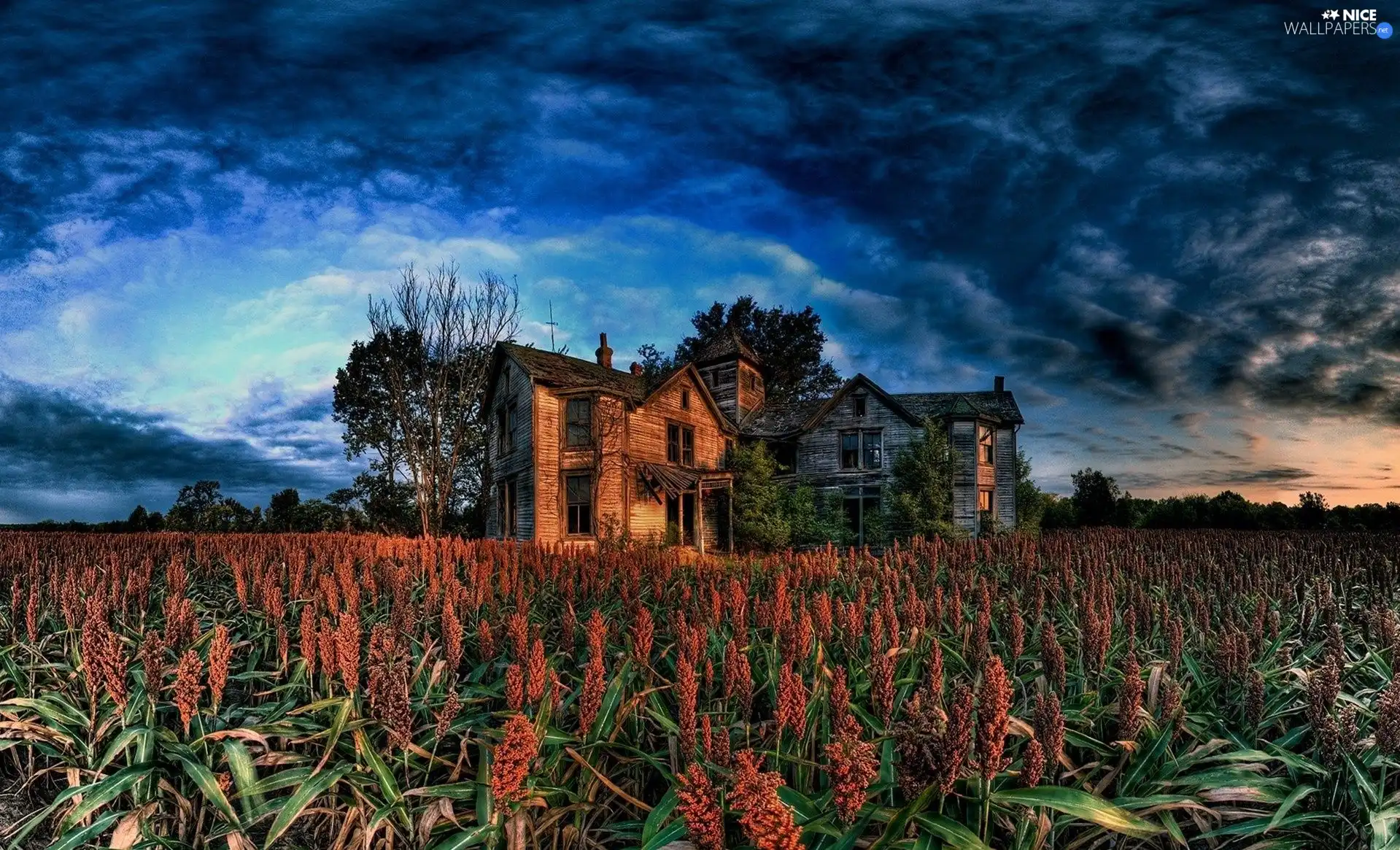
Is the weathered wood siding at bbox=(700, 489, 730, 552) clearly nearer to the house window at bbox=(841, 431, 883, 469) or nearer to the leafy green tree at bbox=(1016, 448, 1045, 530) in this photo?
the house window at bbox=(841, 431, 883, 469)

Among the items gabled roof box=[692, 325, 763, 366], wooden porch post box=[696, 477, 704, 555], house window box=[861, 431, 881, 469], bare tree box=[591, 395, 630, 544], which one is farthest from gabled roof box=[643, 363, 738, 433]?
house window box=[861, 431, 881, 469]

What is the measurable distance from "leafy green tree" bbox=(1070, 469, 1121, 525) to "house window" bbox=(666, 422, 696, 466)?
3344 centimetres

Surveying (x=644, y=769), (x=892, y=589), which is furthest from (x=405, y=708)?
(x=892, y=589)

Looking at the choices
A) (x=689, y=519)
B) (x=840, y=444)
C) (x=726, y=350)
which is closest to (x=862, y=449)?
(x=840, y=444)

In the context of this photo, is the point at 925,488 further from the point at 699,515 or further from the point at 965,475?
the point at 699,515

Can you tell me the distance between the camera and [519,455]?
3328 cm

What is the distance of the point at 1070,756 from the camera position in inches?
143

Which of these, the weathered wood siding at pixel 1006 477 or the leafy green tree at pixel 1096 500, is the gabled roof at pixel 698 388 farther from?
the leafy green tree at pixel 1096 500

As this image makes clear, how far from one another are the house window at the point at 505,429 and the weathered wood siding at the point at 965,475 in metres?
23.3

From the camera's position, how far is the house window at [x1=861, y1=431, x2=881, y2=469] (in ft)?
128

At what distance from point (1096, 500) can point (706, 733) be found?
197ft

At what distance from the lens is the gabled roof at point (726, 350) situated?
145 feet

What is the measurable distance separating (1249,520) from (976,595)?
49.3 m

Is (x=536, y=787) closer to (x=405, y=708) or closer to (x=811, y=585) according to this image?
(x=405, y=708)
